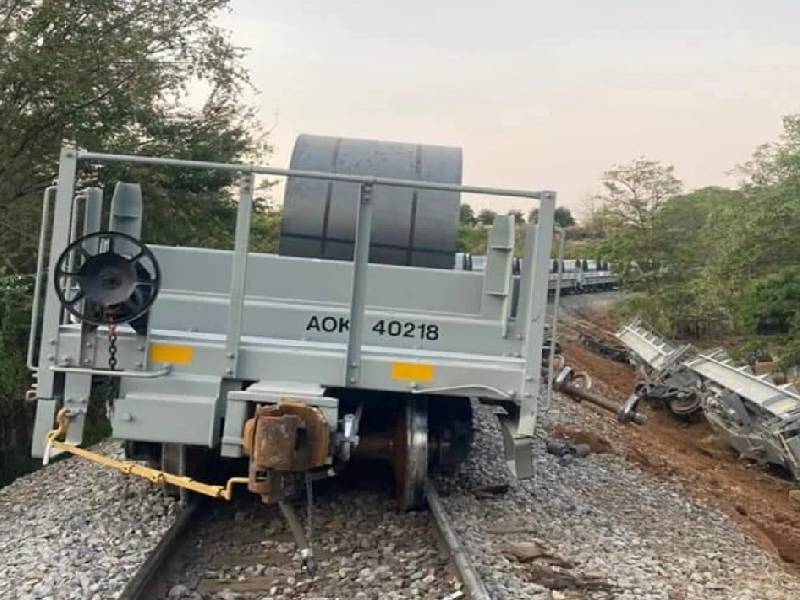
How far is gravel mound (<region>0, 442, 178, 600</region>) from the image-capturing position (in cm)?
545

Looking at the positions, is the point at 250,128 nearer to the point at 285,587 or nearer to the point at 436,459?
the point at 436,459

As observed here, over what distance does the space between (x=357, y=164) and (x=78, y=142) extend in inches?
323

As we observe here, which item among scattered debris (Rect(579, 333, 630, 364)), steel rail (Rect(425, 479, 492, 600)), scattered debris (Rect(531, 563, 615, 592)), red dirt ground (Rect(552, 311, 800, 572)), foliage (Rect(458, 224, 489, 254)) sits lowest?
red dirt ground (Rect(552, 311, 800, 572))

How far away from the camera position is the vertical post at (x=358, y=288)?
6125 millimetres

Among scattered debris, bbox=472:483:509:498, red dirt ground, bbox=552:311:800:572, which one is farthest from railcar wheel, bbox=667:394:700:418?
scattered debris, bbox=472:483:509:498

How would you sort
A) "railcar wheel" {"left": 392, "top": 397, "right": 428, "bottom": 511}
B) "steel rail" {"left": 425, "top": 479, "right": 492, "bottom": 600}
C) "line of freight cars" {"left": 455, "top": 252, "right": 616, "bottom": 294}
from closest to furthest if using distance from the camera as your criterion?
"steel rail" {"left": 425, "top": 479, "right": 492, "bottom": 600}, "railcar wheel" {"left": 392, "top": 397, "right": 428, "bottom": 511}, "line of freight cars" {"left": 455, "top": 252, "right": 616, "bottom": 294}

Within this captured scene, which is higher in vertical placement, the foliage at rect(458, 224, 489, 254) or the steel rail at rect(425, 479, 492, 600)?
the foliage at rect(458, 224, 489, 254)

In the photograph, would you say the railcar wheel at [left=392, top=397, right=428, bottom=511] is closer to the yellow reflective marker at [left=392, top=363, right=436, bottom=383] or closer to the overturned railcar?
the overturned railcar

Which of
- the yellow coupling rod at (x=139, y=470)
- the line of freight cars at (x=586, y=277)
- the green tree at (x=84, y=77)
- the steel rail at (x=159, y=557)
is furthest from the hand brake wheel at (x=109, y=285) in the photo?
Result: the line of freight cars at (x=586, y=277)

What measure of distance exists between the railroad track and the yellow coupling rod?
54 cm

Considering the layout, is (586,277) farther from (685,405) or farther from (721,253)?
(685,405)

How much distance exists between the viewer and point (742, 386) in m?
14.2

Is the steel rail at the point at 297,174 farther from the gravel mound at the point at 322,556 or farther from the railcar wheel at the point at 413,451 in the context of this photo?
the gravel mound at the point at 322,556

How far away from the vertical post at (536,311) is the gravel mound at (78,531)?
2630 mm
